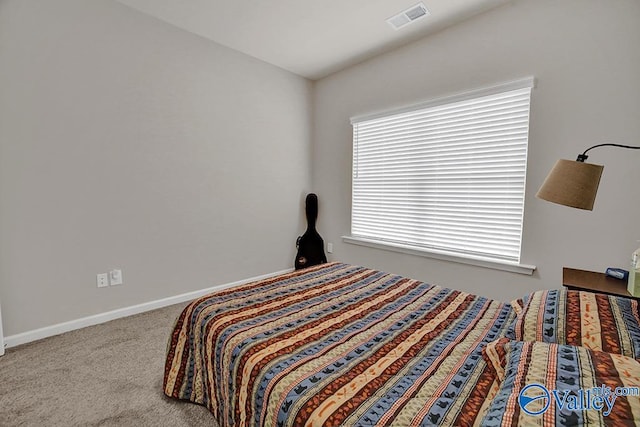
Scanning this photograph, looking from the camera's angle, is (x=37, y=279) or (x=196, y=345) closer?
(x=196, y=345)

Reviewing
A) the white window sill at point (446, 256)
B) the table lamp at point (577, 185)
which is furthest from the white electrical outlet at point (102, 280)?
the table lamp at point (577, 185)

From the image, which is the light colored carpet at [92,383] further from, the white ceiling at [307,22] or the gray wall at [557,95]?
the white ceiling at [307,22]

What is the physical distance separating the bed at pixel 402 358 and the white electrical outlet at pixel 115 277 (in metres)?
1.38

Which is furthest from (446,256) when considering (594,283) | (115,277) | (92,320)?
(92,320)

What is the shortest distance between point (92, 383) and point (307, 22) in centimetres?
316

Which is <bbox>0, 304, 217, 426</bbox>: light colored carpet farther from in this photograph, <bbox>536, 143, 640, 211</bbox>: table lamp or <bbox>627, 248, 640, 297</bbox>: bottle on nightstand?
<bbox>627, 248, 640, 297</bbox>: bottle on nightstand

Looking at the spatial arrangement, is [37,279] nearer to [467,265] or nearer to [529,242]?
[467,265]

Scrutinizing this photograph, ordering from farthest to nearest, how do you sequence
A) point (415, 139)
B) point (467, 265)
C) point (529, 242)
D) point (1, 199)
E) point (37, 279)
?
1. point (415, 139)
2. point (467, 265)
3. point (529, 242)
4. point (37, 279)
5. point (1, 199)

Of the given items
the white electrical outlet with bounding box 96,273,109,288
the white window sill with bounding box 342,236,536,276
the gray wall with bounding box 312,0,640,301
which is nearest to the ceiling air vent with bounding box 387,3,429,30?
the gray wall with bounding box 312,0,640,301

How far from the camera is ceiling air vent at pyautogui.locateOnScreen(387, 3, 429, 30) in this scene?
95.4 inches

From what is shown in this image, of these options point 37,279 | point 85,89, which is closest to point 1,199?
point 37,279

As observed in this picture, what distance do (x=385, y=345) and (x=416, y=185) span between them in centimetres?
215

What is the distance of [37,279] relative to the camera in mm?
2193

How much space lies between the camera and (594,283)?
169 cm
